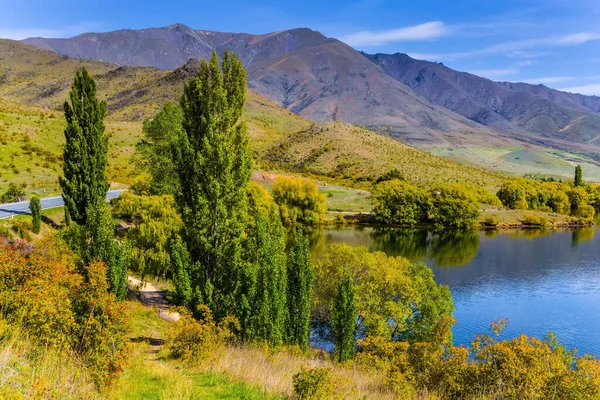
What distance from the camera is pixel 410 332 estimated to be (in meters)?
36.2

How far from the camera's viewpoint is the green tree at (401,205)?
102688 mm

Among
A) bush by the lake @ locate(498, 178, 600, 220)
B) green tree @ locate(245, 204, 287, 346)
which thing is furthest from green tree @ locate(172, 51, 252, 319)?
bush by the lake @ locate(498, 178, 600, 220)

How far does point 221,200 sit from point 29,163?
170 feet

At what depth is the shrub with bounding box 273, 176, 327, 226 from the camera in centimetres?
9700

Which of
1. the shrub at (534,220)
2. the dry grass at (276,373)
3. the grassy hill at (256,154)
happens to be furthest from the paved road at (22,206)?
the shrub at (534,220)

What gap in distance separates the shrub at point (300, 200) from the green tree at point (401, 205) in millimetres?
15237

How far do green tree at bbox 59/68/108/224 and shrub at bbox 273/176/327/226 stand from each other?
61881 millimetres

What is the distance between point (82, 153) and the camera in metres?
34.5

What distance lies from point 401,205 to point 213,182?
84.1m

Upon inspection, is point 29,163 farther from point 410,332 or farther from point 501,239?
point 501,239

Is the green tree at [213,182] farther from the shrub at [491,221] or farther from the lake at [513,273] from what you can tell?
the shrub at [491,221]

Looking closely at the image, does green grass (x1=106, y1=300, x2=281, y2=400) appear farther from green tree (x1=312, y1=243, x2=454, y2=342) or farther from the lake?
the lake

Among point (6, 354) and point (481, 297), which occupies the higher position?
point (6, 354)

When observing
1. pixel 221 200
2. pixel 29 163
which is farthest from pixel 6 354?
pixel 29 163
